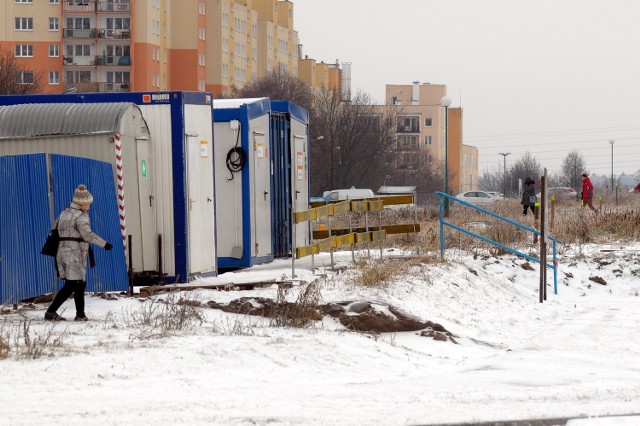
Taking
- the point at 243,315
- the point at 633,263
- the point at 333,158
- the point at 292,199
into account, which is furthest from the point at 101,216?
the point at 333,158

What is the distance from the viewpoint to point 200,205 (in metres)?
19.1

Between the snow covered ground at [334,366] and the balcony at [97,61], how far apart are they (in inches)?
3189

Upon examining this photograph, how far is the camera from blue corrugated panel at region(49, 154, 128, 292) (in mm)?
15906

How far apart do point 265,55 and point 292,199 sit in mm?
101928

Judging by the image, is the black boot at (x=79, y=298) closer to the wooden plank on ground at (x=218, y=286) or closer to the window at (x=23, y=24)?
the wooden plank on ground at (x=218, y=286)

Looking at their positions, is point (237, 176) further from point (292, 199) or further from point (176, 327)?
point (176, 327)

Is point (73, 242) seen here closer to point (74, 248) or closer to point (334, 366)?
point (74, 248)

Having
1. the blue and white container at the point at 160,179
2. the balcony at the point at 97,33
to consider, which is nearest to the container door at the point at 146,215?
the blue and white container at the point at 160,179

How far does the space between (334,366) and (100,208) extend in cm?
530

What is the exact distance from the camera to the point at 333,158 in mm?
86688

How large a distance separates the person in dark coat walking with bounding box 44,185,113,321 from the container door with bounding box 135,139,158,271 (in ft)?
11.7

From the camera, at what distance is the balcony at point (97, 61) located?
324 feet

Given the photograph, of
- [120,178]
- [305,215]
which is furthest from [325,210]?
[120,178]

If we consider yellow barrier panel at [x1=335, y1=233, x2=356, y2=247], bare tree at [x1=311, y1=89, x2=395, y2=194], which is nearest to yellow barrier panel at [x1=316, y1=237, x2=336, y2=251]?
yellow barrier panel at [x1=335, y1=233, x2=356, y2=247]
